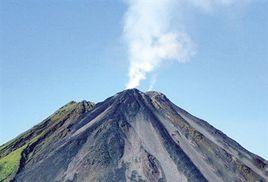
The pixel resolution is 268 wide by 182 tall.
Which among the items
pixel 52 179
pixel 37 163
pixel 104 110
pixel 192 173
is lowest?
pixel 192 173

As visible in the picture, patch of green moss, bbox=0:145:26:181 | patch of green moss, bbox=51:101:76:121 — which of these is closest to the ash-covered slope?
patch of green moss, bbox=0:145:26:181

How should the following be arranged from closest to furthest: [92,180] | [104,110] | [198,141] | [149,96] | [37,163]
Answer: [92,180], [37,163], [198,141], [104,110], [149,96]

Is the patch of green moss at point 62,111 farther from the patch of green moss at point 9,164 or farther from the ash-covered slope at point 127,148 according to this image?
the patch of green moss at point 9,164

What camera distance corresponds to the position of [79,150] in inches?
4879

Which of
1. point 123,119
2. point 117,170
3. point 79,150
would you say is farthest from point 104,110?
point 117,170

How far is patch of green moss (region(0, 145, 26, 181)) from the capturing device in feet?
384

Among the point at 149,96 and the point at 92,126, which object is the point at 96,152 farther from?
the point at 149,96

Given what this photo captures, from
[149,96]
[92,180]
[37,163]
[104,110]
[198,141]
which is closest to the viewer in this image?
[92,180]

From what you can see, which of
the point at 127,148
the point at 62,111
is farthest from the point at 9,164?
the point at 62,111

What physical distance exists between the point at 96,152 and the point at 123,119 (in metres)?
18.0

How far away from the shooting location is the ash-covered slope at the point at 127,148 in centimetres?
11519

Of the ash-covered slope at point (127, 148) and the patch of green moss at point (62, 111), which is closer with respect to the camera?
the ash-covered slope at point (127, 148)

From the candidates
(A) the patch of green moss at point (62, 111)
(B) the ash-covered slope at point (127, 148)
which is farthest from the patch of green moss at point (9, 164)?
(A) the patch of green moss at point (62, 111)

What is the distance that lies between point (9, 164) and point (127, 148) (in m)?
26.4
